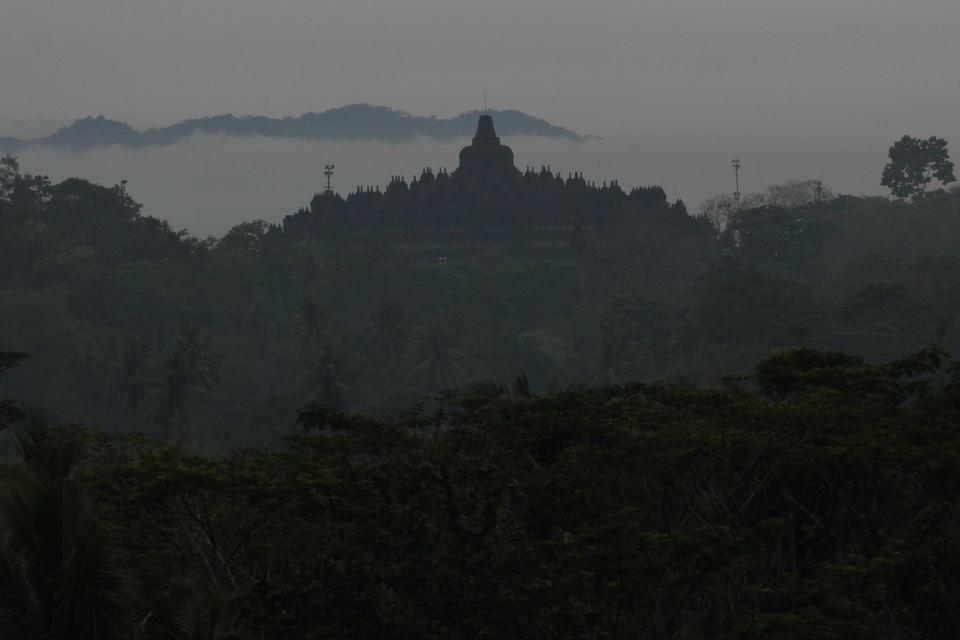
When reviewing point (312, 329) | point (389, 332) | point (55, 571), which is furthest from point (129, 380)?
point (55, 571)

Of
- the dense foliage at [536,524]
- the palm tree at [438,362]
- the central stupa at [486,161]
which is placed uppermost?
the central stupa at [486,161]

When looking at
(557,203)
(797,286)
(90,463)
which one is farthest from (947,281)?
(90,463)

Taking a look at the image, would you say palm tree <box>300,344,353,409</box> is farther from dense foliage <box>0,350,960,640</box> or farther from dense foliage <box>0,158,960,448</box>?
dense foliage <box>0,350,960,640</box>

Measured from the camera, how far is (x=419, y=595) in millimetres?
13164

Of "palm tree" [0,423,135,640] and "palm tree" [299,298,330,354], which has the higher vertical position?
"palm tree" [0,423,135,640]

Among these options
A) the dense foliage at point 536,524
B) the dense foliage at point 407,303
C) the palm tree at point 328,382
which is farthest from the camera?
the dense foliage at point 407,303

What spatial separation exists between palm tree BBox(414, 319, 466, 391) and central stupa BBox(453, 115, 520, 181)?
1148 inches

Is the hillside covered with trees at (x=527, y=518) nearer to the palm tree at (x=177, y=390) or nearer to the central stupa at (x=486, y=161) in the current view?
the palm tree at (x=177, y=390)

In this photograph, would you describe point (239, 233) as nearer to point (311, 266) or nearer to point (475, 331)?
point (311, 266)

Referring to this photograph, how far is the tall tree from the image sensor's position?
10744cm

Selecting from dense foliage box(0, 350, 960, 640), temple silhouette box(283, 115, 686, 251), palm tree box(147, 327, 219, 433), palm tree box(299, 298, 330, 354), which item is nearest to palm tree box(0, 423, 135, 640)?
dense foliage box(0, 350, 960, 640)

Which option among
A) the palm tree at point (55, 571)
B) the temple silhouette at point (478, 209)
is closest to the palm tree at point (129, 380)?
the temple silhouette at point (478, 209)

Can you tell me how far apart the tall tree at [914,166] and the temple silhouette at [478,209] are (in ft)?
73.4

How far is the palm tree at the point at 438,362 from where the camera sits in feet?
225
